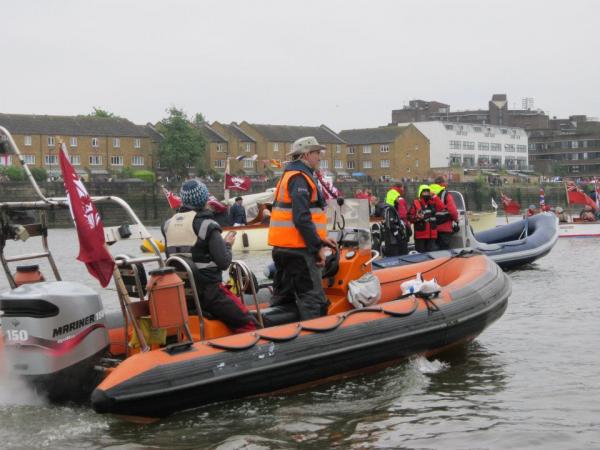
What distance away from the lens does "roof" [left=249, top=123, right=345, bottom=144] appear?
290ft

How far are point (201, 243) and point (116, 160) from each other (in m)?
73.7

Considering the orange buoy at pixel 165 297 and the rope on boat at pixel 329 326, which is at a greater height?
the orange buoy at pixel 165 297

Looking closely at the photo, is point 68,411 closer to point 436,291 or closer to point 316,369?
point 316,369

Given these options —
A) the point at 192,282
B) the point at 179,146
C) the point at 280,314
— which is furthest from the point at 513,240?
the point at 179,146

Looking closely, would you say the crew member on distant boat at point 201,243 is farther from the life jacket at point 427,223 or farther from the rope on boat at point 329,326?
the life jacket at point 427,223

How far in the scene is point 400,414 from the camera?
23.1 ft

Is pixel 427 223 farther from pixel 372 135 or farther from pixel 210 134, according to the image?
pixel 372 135

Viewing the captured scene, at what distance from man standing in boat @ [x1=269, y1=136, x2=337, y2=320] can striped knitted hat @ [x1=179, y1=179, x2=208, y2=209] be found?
0.93 meters

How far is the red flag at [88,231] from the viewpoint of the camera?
20.5 feet

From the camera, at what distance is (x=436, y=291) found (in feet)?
27.9

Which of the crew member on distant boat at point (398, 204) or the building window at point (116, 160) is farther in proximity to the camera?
the building window at point (116, 160)

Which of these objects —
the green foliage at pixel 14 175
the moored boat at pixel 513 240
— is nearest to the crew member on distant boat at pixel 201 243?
the moored boat at pixel 513 240

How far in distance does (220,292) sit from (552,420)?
2.76 metres

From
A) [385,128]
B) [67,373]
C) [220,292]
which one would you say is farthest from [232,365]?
[385,128]
